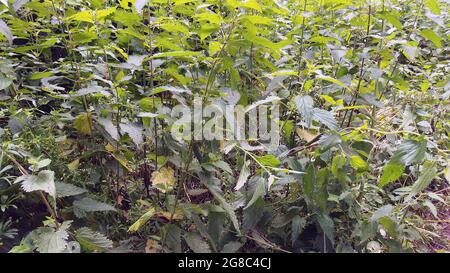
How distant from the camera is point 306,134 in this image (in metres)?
1.53

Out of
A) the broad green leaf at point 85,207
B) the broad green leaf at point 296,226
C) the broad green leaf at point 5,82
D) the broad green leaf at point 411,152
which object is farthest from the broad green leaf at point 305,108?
the broad green leaf at point 5,82

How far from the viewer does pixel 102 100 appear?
1455 millimetres

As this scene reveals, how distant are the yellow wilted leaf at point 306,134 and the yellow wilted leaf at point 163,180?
54cm

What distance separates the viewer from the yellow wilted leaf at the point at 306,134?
4.93 feet

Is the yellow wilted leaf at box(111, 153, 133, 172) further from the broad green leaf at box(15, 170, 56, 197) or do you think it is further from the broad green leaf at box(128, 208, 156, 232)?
the broad green leaf at box(15, 170, 56, 197)

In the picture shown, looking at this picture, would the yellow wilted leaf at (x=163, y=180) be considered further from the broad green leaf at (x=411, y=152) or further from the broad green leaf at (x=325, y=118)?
the broad green leaf at (x=411, y=152)

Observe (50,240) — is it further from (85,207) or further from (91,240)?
(85,207)

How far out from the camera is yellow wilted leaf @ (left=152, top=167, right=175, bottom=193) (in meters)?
1.32

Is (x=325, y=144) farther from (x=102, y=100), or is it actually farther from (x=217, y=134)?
(x=102, y=100)

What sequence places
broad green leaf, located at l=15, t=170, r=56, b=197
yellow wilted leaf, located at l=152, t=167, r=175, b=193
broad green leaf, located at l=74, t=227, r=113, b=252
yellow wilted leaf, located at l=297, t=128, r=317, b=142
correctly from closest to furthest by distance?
broad green leaf, located at l=15, t=170, r=56, b=197 → broad green leaf, located at l=74, t=227, r=113, b=252 → yellow wilted leaf, located at l=152, t=167, r=175, b=193 → yellow wilted leaf, located at l=297, t=128, r=317, b=142

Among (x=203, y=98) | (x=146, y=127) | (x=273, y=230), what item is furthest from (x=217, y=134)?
(x=273, y=230)

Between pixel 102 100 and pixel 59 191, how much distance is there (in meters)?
0.42

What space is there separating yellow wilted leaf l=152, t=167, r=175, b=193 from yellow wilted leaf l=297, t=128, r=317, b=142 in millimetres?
538

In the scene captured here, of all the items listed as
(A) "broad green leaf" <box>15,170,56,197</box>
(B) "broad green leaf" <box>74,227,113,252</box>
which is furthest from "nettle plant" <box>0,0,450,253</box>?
(A) "broad green leaf" <box>15,170,56,197</box>
